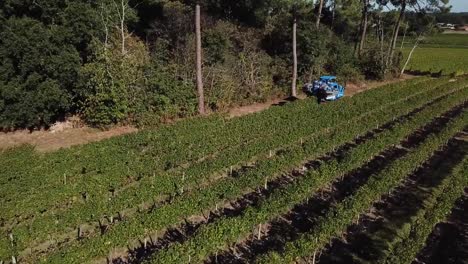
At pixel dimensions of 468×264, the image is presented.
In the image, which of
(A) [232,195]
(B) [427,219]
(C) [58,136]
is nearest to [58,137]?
(C) [58,136]

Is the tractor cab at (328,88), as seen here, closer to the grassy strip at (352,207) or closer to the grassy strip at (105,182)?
the grassy strip at (105,182)

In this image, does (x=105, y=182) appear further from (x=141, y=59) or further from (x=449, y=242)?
(x=141, y=59)

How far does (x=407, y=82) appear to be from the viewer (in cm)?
4022

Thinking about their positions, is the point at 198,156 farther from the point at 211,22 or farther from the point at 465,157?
the point at 211,22

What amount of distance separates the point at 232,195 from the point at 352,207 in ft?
12.6

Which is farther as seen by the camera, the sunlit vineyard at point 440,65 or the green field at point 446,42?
the green field at point 446,42

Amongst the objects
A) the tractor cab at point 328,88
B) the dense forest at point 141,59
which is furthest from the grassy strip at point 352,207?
the dense forest at point 141,59

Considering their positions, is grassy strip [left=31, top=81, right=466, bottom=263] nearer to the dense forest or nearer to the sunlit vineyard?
the dense forest

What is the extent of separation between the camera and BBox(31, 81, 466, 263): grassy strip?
11.1m

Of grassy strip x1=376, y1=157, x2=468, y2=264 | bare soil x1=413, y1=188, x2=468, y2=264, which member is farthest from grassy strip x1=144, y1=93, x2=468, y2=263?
bare soil x1=413, y1=188, x2=468, y2=264

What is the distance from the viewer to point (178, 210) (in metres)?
13.1

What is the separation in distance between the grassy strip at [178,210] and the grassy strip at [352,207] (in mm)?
3313

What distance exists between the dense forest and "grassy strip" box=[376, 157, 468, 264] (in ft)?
49.5

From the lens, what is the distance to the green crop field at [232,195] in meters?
11.8
